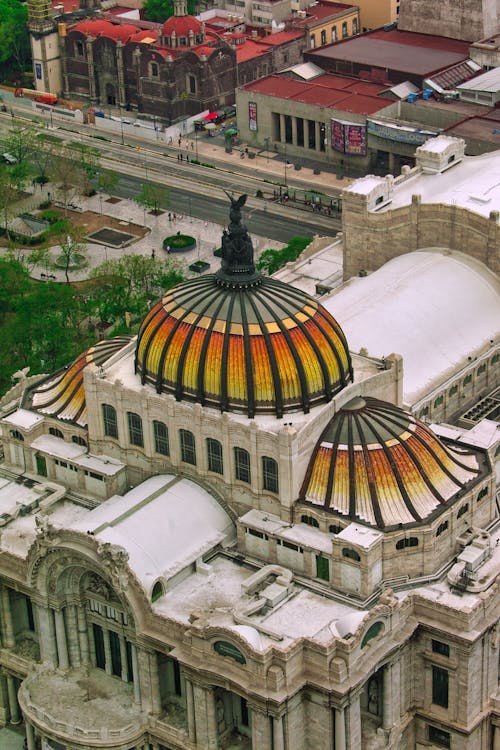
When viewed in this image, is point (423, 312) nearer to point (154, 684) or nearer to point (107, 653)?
point (107, 653)

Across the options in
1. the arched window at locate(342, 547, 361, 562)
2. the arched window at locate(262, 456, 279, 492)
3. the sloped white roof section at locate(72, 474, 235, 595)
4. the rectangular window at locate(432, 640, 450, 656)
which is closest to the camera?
the arched window at locate(342, 547, 361, 562)

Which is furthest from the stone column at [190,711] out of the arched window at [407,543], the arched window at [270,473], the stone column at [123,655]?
the arched window at [407,543]

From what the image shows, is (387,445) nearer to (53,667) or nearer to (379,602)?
(379,602)

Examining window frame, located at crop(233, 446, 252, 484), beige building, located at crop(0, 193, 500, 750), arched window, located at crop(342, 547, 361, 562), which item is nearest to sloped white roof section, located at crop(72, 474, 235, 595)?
beige building, located at crop(0, 193, 500, 750)

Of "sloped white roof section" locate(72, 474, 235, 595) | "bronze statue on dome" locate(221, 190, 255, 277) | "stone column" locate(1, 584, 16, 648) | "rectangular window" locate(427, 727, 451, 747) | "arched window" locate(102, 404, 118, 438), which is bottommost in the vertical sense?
"rectangular window" locate(427, 727, 451, 747)

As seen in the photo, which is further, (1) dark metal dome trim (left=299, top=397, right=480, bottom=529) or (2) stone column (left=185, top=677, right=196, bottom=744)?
(1) dark metal dome trim (left=299, top=397, right=480, bottom=529)

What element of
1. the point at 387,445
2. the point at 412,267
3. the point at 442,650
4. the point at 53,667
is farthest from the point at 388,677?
the point at 412,267

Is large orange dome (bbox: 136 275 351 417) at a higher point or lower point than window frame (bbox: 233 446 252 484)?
higher

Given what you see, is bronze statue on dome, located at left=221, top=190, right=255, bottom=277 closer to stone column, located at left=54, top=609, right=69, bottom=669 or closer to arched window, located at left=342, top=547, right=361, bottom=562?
arched window, located at left=342, top=547, right=361, bottom=562
